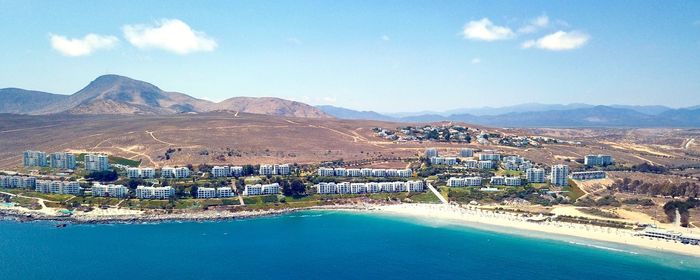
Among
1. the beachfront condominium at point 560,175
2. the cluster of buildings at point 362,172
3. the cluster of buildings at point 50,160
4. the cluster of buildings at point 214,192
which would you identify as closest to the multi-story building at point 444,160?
the cluster of buildings at point 362,172

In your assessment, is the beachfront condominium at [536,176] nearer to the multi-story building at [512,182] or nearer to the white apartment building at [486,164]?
the multi-story building at [512,182]

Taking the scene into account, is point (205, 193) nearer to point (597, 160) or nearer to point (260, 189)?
point (260, 189)

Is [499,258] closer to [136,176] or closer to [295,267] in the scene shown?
[295,267]

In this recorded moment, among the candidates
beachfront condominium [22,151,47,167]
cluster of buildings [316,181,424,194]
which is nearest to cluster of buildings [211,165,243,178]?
cluster of buildings [316,181,424,194]

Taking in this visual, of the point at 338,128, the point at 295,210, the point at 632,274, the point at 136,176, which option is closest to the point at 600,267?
the point at 632,274

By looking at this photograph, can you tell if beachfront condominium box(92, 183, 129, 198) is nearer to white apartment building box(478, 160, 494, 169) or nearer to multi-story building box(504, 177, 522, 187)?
multi-story building box(504, 177, 522, 187)
